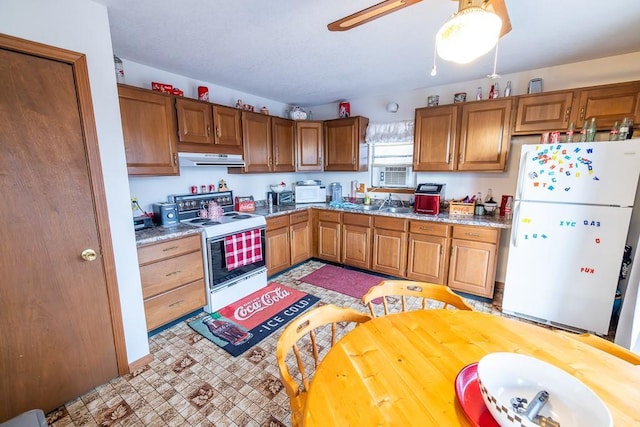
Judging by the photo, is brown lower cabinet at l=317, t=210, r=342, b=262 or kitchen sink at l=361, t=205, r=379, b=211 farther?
brown lower cabinet at l=317, t=210, r=342, b=262

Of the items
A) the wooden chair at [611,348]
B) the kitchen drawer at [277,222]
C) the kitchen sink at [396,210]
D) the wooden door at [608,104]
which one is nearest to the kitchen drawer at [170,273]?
the kitchen drawer at [277,222]

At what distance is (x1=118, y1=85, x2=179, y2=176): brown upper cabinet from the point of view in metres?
2.18

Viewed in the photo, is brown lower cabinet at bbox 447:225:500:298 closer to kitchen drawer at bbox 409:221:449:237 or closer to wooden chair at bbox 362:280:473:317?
kitchen drawer at bbox 409:221:449:237

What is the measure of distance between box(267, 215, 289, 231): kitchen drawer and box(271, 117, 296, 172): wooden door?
0.70 metres

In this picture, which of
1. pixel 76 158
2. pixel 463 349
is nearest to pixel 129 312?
pixel 76 158

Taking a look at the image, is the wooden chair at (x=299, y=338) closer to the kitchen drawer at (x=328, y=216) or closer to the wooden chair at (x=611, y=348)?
the wooden chair at (x=611, y=348)

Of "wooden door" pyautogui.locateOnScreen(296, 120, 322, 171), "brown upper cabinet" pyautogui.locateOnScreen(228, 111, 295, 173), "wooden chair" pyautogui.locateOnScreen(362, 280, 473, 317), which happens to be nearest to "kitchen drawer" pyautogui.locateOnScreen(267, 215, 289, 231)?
"brown upper cabinet" pyautogui.locateOnScreen(228, 111, 295, 173)

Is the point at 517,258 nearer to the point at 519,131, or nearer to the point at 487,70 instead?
the point at 519,131

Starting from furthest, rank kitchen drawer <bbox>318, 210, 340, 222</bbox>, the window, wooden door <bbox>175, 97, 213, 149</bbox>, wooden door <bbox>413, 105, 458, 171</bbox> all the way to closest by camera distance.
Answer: kitchen drawer <bbox>318, 210, 340, 222</bbox>, the window, wooden door <bbox>413, 105, 458, 171</bbox>, wooden door <bbox>175, 97, 213, 149</bbox>

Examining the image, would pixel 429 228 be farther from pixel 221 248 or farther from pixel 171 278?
pixel 171 278

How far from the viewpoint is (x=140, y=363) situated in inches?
75.8

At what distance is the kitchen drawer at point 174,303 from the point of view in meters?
2.19

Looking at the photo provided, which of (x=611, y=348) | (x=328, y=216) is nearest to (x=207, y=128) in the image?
(x=328, y=216)

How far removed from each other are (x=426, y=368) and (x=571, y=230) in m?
2.16
